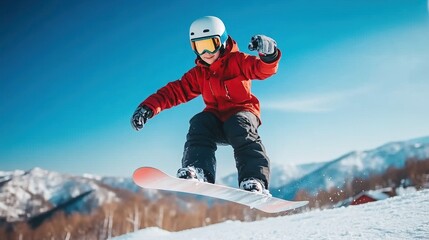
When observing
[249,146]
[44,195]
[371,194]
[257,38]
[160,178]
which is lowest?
[160,178]

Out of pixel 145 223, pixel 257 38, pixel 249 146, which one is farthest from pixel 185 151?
pixel 145 223

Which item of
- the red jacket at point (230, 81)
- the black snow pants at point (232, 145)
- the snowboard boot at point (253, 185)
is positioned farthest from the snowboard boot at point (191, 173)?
the red jacket at point (230, 81)

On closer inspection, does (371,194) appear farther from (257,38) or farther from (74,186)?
(74,186)

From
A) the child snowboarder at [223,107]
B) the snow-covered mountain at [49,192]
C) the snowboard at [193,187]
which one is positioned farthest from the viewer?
the snow-covered mountain at [49,192]

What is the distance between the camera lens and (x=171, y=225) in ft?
151

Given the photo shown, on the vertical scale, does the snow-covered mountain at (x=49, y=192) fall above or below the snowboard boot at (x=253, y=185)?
above

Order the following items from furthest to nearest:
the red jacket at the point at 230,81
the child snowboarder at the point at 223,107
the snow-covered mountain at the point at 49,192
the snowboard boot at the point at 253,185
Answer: the snow-covered mountain at the point at 49,192 < the red jacket at the point at 230,81 < the child snowboarder at the point at 223,107 < the snowboard boot at the point at 253,185

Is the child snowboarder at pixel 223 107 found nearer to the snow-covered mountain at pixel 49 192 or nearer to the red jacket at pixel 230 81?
the red jacket at pixel 230 81

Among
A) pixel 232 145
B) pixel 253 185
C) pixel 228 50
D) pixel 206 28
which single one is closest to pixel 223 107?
pixel 232 145

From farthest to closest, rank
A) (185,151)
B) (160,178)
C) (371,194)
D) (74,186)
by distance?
(74,186)
(371,194)
(185,151)
(160,178)

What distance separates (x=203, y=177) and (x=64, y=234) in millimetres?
49328

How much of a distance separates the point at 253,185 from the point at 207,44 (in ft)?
5.15

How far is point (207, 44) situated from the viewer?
13.4 ft

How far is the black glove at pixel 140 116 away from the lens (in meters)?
4.26
